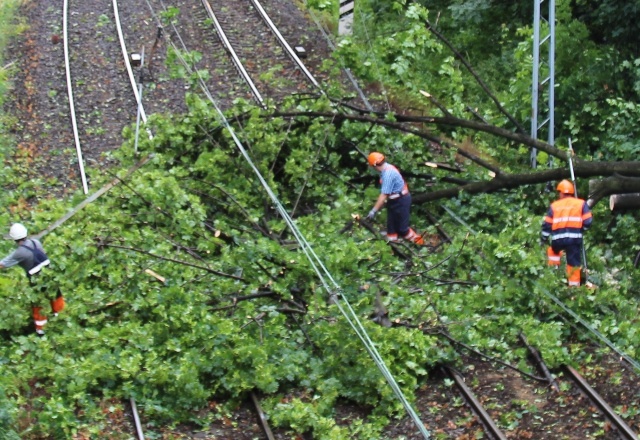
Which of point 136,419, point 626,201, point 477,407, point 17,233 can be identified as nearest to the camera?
point 136,419

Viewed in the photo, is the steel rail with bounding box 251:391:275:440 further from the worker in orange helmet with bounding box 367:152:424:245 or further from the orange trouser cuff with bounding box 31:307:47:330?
the worker in orange helmet with bounding box 367:152:424:245

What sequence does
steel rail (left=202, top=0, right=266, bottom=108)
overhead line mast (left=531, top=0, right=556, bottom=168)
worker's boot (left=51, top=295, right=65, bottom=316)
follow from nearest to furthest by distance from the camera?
worker's boot (left=51, top=295, right=65, bottom=316) < overhead line mast (left=531, top=0, right=556, bottom=168) < steel rail (left=202, top=0, right=266, bottom=108)

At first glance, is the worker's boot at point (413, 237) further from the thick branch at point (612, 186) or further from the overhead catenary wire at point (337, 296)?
the thick branch at point (612, 186)

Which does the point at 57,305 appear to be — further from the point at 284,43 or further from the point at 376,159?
the point at 284,43

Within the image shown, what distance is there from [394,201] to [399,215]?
0.21 m

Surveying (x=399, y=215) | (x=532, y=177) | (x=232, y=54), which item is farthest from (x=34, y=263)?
(x=232, y=54)

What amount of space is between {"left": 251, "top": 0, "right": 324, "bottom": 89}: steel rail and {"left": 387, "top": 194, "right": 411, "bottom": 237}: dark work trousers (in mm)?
4958

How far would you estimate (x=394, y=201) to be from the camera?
13.7m

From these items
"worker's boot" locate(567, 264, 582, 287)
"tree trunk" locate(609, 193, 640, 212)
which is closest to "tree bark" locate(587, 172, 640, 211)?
"tree trunk" locate(609, 193, 640, 212)

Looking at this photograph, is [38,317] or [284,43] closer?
[38,317]

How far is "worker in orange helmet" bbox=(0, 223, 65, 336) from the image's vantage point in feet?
37.5

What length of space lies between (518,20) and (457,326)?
11348mm

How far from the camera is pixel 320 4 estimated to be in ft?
57.4

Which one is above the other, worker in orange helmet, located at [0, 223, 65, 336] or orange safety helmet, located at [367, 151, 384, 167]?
orange safety helmet, located at [367, 151, 384, 167]
